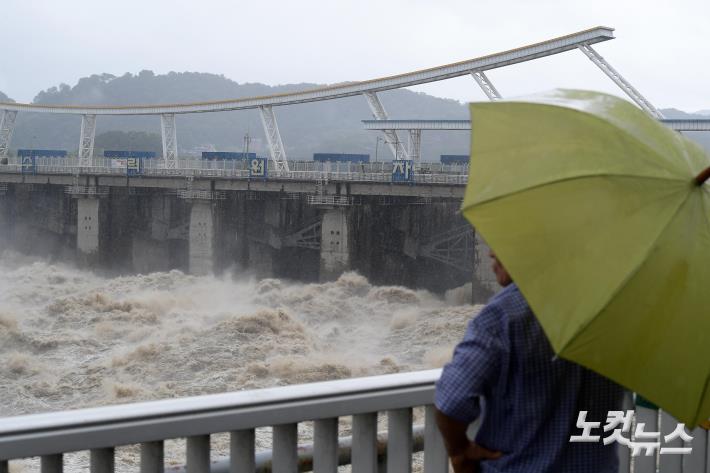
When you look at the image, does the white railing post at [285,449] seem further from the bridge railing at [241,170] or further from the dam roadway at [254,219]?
the dam roadway at [254,219]

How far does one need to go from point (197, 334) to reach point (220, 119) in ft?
99.8

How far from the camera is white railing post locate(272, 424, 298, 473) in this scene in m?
1.42

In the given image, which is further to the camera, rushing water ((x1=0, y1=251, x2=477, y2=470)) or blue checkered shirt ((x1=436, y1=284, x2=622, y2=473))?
rushing water ((x1=0, y1=251, x2=477, y2=470))

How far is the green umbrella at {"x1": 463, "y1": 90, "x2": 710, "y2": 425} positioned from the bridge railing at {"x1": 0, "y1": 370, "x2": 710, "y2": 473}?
0.49 metres

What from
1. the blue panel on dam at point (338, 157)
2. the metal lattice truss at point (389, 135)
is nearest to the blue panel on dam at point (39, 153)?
the blue panel on dam at point (338, 157)

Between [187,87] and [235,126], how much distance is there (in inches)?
276

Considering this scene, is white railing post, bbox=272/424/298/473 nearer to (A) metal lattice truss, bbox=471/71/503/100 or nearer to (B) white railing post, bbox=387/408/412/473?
(B) white railing post, bbox=387/408/412/473

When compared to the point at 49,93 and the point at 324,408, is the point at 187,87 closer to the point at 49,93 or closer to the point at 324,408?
the point at 49,93

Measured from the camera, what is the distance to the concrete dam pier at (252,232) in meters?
20.0

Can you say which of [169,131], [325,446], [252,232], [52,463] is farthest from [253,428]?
[169,131]

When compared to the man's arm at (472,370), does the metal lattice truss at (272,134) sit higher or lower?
higher

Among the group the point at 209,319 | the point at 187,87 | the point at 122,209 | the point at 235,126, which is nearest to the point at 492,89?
the point at 209,319

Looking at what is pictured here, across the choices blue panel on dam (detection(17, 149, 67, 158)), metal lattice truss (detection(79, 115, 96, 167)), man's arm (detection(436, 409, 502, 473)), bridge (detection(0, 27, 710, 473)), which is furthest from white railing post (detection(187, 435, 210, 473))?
blue panel on dam (detection(17, 149, 67, 158))

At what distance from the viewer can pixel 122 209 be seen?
2436 cm
